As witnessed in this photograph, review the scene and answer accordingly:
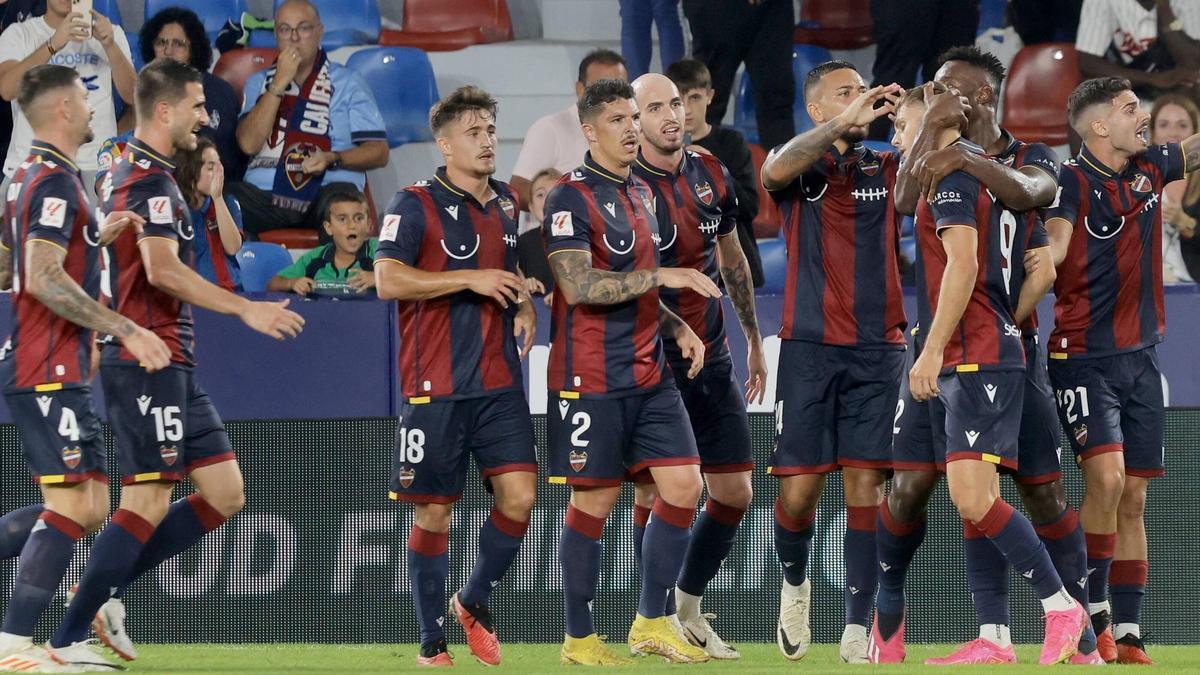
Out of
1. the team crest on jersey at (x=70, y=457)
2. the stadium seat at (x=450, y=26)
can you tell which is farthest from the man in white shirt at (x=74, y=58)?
the team crest on jersey at (x=70, y=457)

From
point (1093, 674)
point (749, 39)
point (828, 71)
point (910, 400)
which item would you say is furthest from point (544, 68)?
point (1093, 674)

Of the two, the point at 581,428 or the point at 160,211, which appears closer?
the point at 160,211

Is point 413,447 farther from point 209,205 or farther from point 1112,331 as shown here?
point 1112,331

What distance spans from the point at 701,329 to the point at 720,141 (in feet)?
7.83

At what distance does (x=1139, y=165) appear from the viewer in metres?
6.89

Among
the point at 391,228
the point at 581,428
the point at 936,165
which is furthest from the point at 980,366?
the point at 391,228

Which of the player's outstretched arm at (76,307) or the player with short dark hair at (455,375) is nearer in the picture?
the player's outstretched arm at (76,307)

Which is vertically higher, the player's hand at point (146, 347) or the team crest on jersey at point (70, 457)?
the player's hand at point (146, 347)

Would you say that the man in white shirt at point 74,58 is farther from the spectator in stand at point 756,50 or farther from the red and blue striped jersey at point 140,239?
the red and blue striped jersey at point 140,239

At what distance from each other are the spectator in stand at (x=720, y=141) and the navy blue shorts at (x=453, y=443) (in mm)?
2599

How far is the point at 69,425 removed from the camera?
6137 millimetres

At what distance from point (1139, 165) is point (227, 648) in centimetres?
442

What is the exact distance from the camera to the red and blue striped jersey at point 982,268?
240 inches

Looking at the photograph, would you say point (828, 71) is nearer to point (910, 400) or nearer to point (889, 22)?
point (910, 400)
